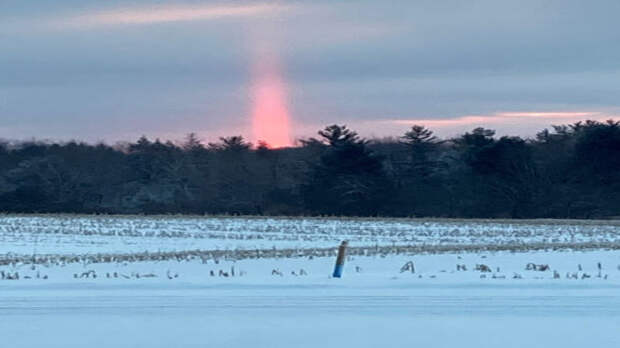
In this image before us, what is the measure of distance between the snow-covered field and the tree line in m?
29.6

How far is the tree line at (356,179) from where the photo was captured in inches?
2206

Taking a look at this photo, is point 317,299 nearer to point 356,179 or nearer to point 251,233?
point 251,233

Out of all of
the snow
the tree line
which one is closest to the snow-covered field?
the snow

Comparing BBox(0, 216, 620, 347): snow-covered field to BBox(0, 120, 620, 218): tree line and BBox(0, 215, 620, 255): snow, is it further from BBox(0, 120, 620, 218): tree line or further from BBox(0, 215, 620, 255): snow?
BBox(0, 120, 620, 218): tree line

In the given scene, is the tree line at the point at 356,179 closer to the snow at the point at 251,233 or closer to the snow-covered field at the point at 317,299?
the snow at the point at 251,233

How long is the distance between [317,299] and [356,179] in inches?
1622

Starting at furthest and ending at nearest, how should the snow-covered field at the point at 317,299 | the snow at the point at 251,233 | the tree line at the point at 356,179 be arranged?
1. the tree line at the point at 356,179
2. the snow at the point at 251,233
3. the snow-covered field at the point at 317,299

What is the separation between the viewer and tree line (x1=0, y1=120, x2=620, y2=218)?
56.0 meters

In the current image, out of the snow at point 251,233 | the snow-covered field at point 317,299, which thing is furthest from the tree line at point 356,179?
the snow-covered field at point 317,299

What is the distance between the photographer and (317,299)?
14742 millimetres

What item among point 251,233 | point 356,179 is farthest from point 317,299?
point 356,179

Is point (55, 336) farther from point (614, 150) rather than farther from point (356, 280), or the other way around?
point (614, 150)

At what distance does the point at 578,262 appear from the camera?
73.4 ft

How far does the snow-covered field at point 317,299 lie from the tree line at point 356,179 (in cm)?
2960
